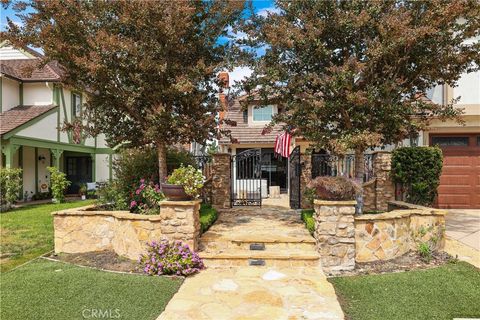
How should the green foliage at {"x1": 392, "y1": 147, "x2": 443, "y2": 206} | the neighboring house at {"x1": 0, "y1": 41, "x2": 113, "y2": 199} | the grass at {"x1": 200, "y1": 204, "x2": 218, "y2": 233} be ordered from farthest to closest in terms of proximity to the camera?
the neighboring house at {"x1": 0, "y1": 41, "x2": 113, "y2": 199}, the green foliage at {"x1": 392, "y1": 147, "x2": 443, "y2": 206}, the grass at {"x1": 200, "y1": 204, "x2": 218, "y2": 233}

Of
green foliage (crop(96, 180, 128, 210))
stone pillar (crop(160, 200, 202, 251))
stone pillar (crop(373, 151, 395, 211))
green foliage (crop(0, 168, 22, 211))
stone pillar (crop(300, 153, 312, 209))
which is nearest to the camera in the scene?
stone pillar (crop(160, 200, 202, 251))

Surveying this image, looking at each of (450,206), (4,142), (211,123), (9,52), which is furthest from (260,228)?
(9,52)

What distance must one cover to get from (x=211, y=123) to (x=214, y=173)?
3.17m

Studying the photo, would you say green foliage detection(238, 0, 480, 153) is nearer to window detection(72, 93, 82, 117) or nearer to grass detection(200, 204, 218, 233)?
grass detection(200, 204, 218, 233)

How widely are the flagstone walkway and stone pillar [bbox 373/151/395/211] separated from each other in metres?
3.66

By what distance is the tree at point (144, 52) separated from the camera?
263 inches

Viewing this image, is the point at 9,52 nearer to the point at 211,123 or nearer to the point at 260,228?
the point at 211,123

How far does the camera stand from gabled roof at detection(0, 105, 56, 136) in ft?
48.0

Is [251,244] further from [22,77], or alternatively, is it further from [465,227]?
[22,77]

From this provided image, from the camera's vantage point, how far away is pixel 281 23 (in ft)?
22.8

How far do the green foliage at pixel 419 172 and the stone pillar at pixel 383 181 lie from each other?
20cm

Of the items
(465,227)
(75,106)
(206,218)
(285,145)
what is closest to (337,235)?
(206,218)

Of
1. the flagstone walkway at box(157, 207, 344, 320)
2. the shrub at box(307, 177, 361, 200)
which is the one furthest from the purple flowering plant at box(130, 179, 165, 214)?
the shrub at box(307, 177, 361, 200)

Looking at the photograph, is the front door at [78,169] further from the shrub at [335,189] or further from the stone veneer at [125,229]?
the shrub at [335,189]
